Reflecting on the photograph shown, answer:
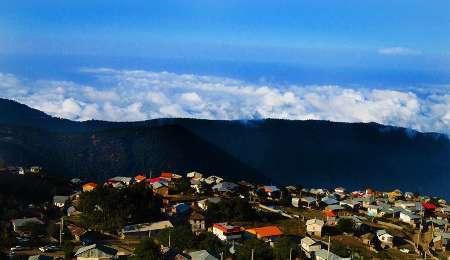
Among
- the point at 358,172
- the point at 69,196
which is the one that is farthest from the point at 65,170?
the point at 358,172

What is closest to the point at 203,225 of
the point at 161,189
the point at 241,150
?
the point at 161,189

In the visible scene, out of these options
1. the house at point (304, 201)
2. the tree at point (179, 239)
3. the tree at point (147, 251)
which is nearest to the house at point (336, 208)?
the house at point (304, 201)

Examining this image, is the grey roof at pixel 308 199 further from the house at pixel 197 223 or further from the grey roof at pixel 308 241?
the grey roof at pixel 308 241

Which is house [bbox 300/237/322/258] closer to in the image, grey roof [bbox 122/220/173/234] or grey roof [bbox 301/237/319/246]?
grey roof [bbox 301/237/319/246]

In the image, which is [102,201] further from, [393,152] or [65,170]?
[393,152]

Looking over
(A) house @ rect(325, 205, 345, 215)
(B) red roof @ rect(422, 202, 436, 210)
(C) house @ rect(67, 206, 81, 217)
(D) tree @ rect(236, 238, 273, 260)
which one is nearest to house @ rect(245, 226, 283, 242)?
(D) tree @ rect(236, 238, 273, 260)
